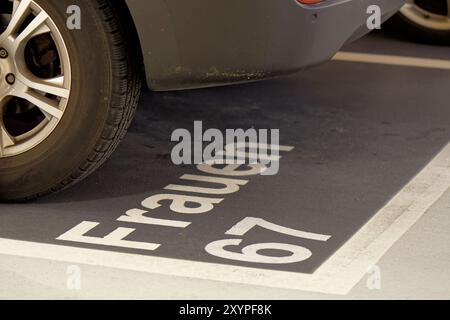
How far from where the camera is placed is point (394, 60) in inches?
252

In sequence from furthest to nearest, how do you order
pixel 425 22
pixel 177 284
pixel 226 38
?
pixel 425 22 < pixel 226 38 < pixel 177 284

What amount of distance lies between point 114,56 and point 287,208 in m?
0.80

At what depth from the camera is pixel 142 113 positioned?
5.47 meters

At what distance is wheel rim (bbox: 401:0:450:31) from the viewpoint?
21.9ft

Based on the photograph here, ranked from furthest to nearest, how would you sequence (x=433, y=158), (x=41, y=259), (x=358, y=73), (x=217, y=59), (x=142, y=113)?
1. (x=358, y=73)
2. (x=142, y=113)
3. (x=433, y=158)
4. (x=217, y=59)
5. (x=41, y=259)

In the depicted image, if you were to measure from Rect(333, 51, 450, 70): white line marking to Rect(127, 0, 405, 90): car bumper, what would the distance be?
7.08 ft

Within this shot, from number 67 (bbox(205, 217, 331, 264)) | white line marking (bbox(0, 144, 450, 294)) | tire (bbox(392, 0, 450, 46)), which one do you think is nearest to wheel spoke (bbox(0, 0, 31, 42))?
white line marking (bbox(0, 144, 450, 294))

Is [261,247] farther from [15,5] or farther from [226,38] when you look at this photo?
[15,5]

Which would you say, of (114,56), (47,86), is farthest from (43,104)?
(114,56)

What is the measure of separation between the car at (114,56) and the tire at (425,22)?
2.42 metres

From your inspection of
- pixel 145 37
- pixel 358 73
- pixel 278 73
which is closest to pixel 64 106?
pixel 145 37

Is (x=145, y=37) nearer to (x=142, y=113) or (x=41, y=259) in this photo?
(x=41, y=259)
